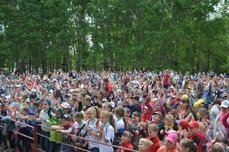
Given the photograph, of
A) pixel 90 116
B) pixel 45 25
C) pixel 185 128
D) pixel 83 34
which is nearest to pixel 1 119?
pixel 90 116

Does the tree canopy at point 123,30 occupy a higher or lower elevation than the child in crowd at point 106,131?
higher

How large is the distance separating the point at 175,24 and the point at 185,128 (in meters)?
42.3

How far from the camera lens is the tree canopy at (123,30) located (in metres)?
45.5

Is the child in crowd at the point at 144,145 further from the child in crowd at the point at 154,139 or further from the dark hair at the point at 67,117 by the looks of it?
the dark hair at the point at 67,117

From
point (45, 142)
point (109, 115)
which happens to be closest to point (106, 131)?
point (109, 115)

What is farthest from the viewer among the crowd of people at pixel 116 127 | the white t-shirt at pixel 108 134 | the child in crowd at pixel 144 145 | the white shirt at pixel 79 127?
the white shirt at pixel 79 127

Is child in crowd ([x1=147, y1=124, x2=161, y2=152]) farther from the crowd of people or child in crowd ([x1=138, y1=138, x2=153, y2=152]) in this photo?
child in crowd ([x1=138, y1=138, x2=153, y2=152])

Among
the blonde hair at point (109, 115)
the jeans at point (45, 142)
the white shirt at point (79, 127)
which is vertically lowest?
the jeans at point (45, 142)

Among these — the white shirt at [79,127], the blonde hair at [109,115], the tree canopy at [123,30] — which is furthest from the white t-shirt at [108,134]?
the tree canopy at [123,30]

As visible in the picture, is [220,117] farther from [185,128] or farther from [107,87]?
[107,87]

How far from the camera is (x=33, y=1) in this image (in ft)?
153

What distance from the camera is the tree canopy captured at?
4553cm

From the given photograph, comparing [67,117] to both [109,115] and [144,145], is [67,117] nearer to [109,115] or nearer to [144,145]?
[109,115]

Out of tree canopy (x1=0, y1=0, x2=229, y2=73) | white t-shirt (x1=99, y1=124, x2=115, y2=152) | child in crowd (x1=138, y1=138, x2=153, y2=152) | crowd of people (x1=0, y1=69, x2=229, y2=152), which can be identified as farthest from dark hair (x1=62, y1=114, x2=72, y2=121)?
tree canopy (x1=0, y1=0, x2=229, y2=73)
